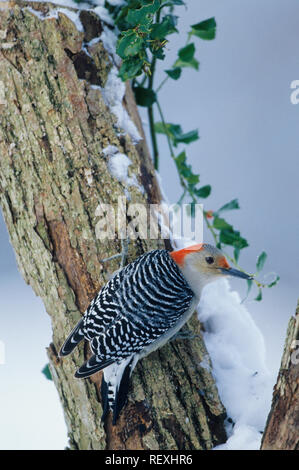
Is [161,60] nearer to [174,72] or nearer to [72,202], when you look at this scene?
[174,72]

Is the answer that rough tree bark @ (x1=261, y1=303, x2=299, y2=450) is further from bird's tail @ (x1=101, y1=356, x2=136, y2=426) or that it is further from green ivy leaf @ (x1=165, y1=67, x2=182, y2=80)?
green ivy leaf @ (x1=165, y1=67, x2=182, y2=80)

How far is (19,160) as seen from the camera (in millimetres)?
Answer: 1570

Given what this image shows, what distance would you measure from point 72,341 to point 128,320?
170 millimetres

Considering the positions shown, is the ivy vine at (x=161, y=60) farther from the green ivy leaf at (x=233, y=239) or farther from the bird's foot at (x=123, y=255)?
the bird's foot at (x=123, y=255)

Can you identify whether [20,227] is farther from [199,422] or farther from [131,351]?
[199,422]

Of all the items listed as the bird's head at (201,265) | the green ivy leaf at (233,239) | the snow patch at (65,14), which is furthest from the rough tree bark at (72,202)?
the green ivy leaf at (233,239)

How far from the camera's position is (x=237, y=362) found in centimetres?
163

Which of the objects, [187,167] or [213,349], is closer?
[213,349]

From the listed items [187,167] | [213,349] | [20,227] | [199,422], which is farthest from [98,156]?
[199,422]

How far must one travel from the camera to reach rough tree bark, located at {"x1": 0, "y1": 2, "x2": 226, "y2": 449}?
4.68 feet

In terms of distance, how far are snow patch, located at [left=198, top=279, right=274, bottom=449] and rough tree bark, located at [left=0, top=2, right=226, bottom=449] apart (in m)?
0.08

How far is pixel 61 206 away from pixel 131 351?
0.49m

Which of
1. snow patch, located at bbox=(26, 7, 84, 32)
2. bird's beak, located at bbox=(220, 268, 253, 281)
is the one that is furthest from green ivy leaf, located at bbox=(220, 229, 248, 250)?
snow patch, located at bbox=(26, 7, 84, 32)

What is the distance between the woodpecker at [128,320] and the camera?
1.39 metres
